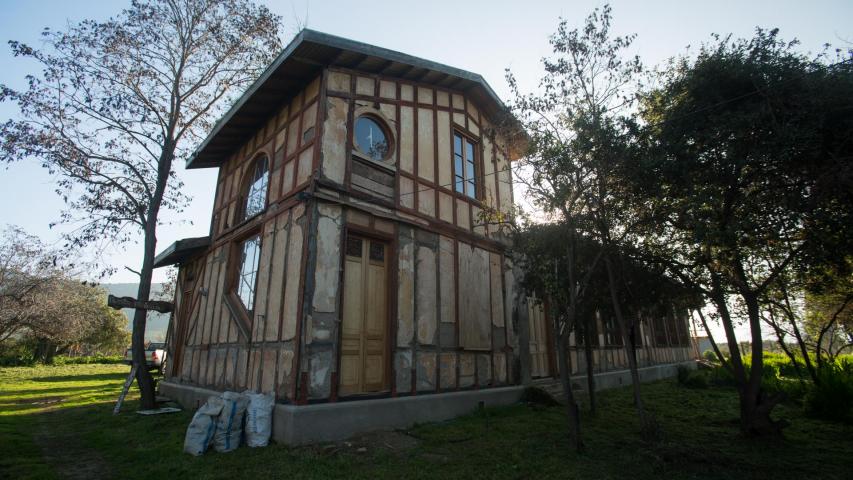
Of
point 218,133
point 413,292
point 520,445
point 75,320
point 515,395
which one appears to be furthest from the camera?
point 75,320

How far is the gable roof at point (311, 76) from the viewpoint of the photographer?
798cm

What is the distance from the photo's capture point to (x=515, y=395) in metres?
9.52

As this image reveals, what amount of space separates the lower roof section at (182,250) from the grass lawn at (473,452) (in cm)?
423

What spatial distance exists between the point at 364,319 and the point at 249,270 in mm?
3341

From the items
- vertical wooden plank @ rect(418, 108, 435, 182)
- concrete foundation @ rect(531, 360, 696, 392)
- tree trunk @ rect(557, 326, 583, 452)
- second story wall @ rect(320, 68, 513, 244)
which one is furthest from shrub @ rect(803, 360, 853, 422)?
vertical wooden plank @ rect(418, 108, 435, 182)

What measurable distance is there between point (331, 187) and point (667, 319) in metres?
19.1

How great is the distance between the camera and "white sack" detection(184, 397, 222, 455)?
5769 mm

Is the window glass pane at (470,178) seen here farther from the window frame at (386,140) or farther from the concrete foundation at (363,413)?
the concrete foundation at (363,413)

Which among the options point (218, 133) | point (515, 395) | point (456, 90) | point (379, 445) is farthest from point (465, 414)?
point (218, 133)

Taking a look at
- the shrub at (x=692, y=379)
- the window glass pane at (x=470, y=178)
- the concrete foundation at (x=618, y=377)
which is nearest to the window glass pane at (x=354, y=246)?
the window glass pane at (x=470, y=178)

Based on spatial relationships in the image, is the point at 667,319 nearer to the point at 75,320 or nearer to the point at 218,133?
the point at 218,133

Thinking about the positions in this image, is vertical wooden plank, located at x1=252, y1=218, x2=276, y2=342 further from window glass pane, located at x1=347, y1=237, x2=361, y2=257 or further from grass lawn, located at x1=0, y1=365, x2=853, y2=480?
grass lawn, located at x1=0, y1=365, x2=853, y2=480

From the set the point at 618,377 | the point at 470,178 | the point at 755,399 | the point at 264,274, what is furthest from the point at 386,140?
the point at 618,377

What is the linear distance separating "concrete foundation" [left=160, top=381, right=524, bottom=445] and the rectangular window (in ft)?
15.8
